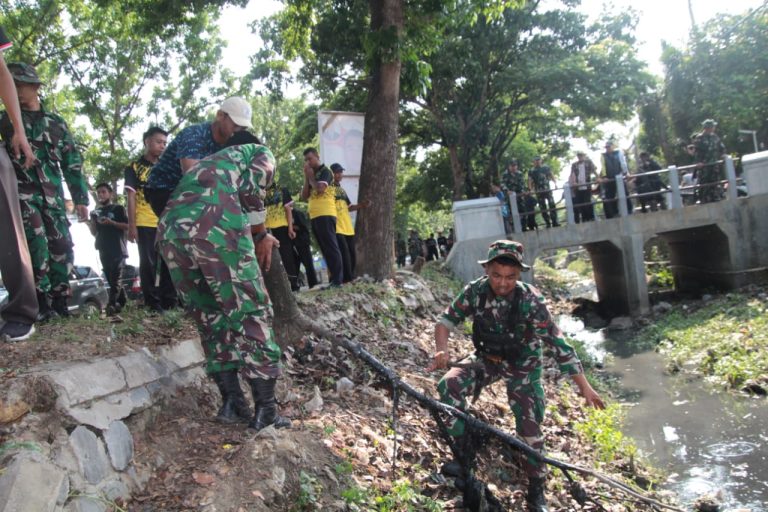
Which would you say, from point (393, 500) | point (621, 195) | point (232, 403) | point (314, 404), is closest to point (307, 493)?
point (393, 500)

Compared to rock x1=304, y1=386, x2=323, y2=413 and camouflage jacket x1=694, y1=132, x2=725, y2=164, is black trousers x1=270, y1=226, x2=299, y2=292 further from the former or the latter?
camouflage jacket x1=694, y1=132, x2=725, y2=164

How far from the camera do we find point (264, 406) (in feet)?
11.1

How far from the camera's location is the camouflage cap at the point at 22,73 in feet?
13.7

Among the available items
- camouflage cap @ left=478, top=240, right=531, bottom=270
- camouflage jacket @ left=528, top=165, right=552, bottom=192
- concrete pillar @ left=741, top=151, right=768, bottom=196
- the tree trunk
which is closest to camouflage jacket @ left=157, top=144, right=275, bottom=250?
camouflage cap @ left=478, top=240, right=531, bottom=270

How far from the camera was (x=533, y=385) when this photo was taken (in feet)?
14.0

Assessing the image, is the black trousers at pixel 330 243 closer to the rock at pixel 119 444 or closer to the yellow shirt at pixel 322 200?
the yellow shirt at pixel 322 200

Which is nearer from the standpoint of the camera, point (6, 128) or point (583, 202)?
point (6, 128)

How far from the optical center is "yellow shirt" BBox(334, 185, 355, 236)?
830cm

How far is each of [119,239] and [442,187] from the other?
61.4ft

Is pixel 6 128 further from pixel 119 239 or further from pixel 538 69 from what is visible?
pixel 538 69

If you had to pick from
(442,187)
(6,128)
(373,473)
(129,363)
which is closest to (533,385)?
(373,473)

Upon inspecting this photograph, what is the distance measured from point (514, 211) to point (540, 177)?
1056mm

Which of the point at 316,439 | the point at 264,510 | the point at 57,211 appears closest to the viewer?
the point at 264,510

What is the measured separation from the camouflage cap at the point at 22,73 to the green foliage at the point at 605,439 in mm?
5473
